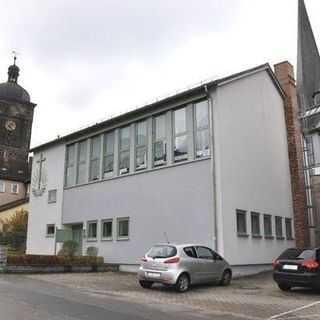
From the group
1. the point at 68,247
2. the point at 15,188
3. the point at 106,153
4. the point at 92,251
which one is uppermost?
the point at 15,188

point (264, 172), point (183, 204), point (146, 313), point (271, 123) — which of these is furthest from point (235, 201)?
point (146, 313)

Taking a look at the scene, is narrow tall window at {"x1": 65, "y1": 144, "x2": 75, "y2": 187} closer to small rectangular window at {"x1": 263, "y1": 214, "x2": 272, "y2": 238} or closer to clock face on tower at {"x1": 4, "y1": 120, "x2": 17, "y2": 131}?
small rectangular window at {"x1": 263, "y1": 214, "x2": 272, "y2": 238}

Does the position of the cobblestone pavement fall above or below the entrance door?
below

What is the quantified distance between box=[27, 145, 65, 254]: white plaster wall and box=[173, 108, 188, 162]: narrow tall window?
930cm

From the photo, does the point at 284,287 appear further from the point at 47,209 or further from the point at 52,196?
the point at 47,209

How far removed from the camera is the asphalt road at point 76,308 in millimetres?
7938

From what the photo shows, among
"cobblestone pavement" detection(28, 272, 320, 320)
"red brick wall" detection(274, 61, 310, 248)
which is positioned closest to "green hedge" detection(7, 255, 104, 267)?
"cobblestone pavement" detection(28, 272, 320, 320)

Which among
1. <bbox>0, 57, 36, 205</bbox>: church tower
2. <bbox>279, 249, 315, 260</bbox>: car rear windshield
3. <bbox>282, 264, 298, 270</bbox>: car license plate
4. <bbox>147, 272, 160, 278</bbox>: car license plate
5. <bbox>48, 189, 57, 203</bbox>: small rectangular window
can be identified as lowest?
<bbox>147, 272, 160, 278</bbox>: car license plate

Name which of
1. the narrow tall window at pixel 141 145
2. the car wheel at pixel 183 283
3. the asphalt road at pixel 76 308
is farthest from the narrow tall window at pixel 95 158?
the asphalt road at pixel 76 308

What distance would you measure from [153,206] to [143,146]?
3265 millimetres

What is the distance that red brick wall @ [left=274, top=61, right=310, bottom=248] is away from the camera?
73.3ft

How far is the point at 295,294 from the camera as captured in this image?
1224 centimetres

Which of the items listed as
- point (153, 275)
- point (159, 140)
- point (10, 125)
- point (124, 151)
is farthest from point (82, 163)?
point (10, 125)

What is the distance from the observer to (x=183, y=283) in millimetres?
12602
